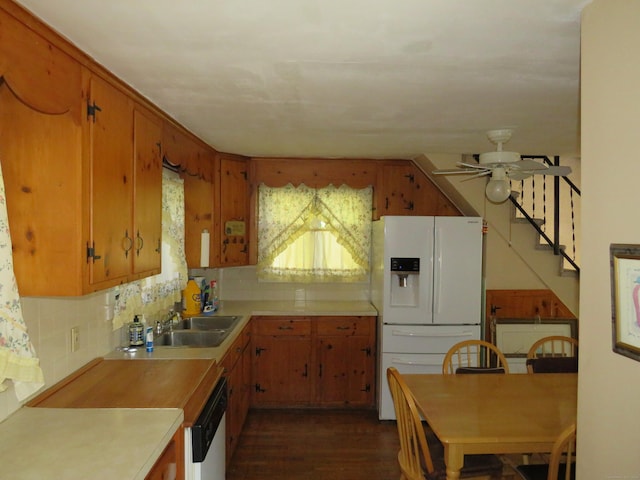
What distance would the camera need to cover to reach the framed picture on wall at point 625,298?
3.37ft

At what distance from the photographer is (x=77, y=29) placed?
1438mm

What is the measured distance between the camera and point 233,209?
3.92 m

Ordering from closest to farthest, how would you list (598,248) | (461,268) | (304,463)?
(598,248) → (304,463) → (461,268)

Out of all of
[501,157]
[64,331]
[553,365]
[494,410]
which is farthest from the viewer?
[553,365]

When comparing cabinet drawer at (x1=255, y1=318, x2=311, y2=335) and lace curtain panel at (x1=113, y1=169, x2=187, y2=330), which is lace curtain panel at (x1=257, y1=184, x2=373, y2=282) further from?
lace curtain panel at (x1=113, y1=169, x2=187, y2=330)

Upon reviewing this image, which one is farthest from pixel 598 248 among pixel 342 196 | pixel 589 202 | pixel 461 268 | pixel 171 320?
pixel 342 196

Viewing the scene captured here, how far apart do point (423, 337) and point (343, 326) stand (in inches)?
27.7

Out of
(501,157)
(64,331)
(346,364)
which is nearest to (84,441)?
(64,331)

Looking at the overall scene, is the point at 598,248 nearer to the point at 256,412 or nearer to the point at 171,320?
the point at 171,320

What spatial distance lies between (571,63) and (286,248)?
300 cm

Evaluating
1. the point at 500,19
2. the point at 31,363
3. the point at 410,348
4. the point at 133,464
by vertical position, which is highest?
the point at 500,19

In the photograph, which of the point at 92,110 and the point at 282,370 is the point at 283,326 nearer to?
the point at 282,370

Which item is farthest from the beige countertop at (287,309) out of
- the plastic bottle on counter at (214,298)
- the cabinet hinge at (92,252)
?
the cabinet hinge at (92,252)

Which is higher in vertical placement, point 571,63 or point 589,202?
point 571,63
